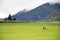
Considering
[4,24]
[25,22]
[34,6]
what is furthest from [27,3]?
[4,24]

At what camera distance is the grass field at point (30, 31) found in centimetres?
304

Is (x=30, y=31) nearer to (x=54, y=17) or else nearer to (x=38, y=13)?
(x=38, y=13)

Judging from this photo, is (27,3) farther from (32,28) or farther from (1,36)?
(1,36)

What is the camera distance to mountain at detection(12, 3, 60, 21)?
10.0ft

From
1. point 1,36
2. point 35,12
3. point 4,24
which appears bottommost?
point 1,36

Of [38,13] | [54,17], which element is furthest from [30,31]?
[54,17]

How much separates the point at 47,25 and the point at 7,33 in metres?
0.69

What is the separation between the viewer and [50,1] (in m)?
3.15

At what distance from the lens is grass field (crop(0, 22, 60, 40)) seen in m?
3.04

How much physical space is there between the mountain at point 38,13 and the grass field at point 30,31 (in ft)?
0.33

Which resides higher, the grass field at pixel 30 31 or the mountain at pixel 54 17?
the mountain at pixel 54 17

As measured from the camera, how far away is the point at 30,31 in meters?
3.10

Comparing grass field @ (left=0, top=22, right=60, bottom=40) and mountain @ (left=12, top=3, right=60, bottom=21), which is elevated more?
mountain @ (left=12, top=3, right=60, bottom=21)

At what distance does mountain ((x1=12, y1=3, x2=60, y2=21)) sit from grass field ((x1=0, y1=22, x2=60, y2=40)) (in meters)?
0.10
